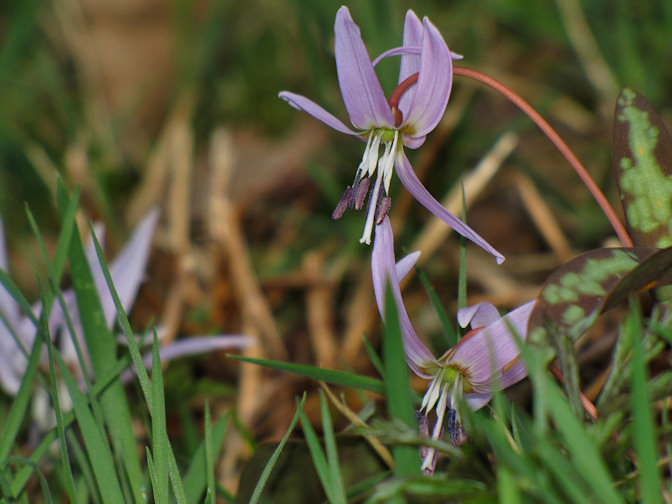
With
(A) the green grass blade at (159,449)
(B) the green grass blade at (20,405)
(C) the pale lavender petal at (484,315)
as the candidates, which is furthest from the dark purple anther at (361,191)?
(B) the green grass blade at (20,405)

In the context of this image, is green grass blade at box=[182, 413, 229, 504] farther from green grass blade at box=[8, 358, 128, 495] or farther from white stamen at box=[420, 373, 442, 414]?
white stamen at box=[420, 373, 442, 414]

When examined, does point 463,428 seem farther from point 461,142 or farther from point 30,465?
point 461,142

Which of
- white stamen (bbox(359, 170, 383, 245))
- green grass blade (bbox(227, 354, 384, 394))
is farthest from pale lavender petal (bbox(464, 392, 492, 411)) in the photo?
white stamen (bbox(359, 170, 383, 245))

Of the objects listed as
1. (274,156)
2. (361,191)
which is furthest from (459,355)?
(274,156)

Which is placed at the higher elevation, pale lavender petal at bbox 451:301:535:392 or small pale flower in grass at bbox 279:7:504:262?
small pale flower in grass at bbox 279:7:504:262

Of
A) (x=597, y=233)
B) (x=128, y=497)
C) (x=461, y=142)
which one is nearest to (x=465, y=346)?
(x=128, y=497)

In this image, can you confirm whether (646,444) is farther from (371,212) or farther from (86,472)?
(86,472)
